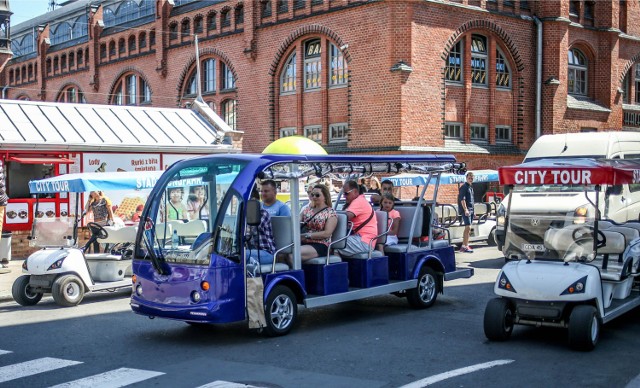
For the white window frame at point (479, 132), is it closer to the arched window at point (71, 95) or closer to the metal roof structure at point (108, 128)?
the metal roof structure at point (108, 128)

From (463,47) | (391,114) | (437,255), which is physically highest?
(463,47)

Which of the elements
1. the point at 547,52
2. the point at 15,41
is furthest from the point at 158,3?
the point at 15,41

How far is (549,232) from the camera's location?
9125mm

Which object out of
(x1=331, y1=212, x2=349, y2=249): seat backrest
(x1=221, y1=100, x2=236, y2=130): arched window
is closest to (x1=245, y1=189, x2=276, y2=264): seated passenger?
(x1=331, y1=212, x2=349, y2=249): seat backrest

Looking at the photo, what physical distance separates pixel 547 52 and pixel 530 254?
80.2 ft

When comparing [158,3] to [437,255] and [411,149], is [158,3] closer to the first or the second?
[411,149]

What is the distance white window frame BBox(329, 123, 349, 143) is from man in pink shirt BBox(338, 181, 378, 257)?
18.6 metres

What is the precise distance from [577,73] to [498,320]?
27.7 meters

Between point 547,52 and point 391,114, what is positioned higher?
point 547,52

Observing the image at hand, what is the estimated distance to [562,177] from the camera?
29.7ft

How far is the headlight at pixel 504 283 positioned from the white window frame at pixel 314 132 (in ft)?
72.6

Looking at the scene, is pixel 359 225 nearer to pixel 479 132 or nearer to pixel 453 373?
pixel 453 373

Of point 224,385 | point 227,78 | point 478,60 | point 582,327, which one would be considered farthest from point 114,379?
point 227,78

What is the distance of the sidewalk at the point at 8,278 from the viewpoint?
13.7 m
